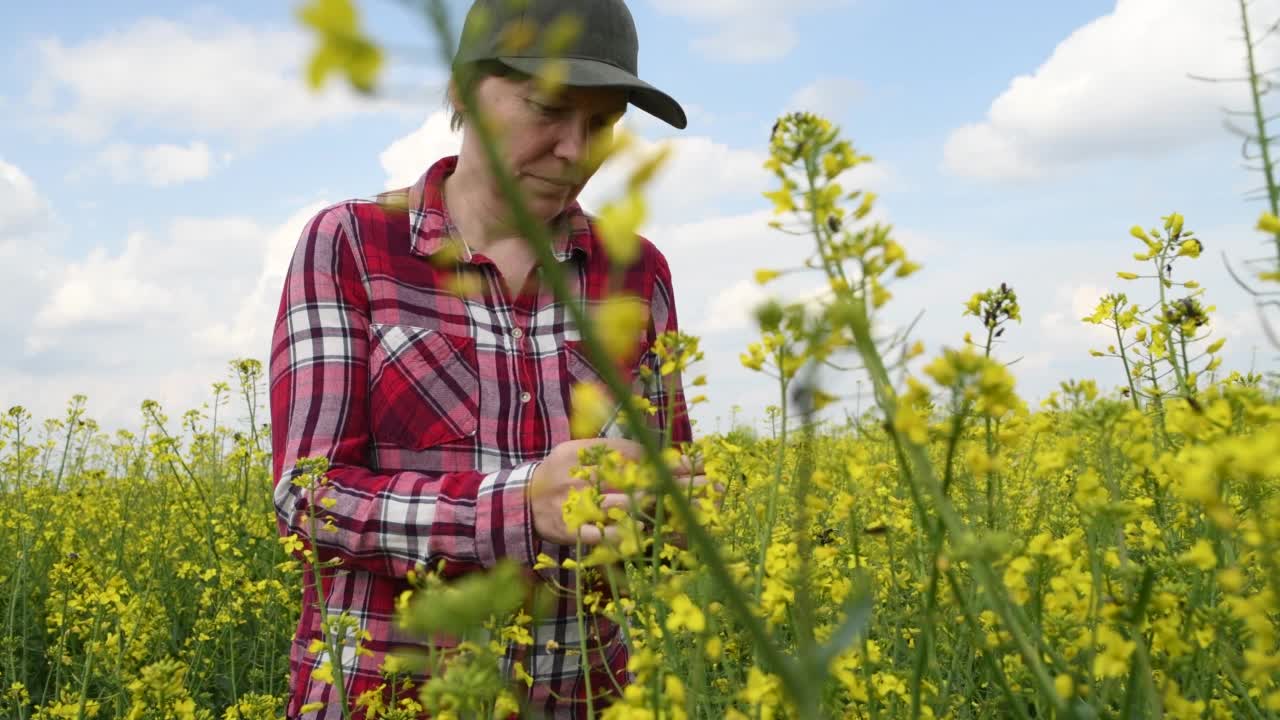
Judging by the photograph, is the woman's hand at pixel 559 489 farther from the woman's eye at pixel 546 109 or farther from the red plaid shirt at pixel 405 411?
the woman's eye at pixel 546 109

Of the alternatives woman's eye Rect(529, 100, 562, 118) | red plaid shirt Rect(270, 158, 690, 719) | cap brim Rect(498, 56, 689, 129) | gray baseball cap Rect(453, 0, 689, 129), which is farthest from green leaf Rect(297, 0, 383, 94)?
woman's eye Rect(529, 100, 562, 118)

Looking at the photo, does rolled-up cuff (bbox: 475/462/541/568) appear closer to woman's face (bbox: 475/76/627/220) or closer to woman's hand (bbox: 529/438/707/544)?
woman's hand (bbox: 529/438/707/544)

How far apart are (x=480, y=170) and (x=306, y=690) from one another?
1360 mm

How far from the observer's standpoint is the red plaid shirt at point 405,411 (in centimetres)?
203

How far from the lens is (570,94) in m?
2.16

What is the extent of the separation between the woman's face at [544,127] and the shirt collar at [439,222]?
183 mm

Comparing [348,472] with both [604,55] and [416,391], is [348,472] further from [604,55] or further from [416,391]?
[604,55]

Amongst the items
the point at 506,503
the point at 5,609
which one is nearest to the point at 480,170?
the point at 506,503

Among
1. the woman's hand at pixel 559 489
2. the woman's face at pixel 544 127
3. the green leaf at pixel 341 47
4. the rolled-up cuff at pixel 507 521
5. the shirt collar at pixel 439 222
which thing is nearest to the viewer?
the green leaf at pixel 341 47

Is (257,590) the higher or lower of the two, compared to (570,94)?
lower

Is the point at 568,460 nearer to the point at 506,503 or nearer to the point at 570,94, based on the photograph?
the point at 506,503

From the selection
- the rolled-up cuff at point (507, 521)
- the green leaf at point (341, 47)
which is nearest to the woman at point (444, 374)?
the rolled-up cuff at point (507, 521)

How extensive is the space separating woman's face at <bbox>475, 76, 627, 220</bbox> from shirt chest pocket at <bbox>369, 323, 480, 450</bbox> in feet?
1.49

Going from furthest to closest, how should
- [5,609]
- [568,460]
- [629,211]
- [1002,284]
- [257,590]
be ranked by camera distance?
[5,609]
[257,590]
[568,460]
[1002,284]
[629,211]
